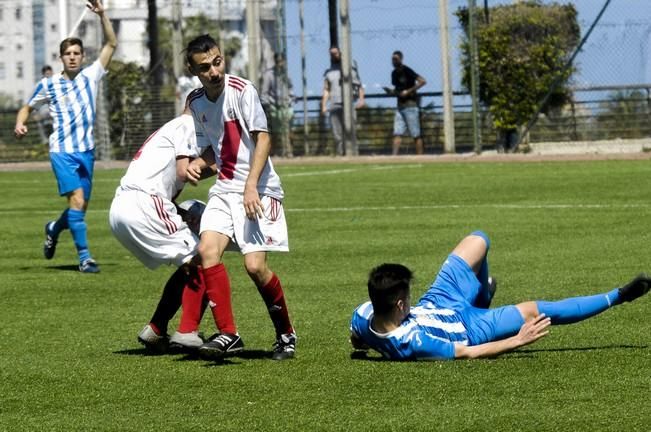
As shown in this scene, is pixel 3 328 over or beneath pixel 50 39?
beneath

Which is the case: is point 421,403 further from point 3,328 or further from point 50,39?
point 50,39

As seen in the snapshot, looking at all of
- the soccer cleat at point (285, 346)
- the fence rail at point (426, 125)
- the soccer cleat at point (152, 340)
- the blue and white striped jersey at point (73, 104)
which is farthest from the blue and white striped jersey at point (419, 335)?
the fence rail at point (426, 125)

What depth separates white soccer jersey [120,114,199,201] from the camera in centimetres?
873

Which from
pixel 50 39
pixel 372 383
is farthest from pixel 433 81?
pixel 372 383

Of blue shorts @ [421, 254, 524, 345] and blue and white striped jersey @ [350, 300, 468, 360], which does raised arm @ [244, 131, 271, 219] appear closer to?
blue and white striped jersey @ [350, 300, 468, 360]

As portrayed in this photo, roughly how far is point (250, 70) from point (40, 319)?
21.9 metres

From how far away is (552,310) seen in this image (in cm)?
816

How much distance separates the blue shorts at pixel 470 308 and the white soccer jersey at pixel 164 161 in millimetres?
1628

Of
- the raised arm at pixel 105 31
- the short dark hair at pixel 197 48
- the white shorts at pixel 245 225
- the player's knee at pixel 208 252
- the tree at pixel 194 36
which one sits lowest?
the player's knee at pixel 208 252

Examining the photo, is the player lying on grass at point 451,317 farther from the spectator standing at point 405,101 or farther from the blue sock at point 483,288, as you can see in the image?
the spectator standing at point 405,101

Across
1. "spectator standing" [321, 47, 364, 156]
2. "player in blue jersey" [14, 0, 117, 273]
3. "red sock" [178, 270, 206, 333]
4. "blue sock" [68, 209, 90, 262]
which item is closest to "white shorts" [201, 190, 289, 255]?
"red sock" [178, 270, 206, 333]

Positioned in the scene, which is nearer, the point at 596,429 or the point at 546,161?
Answer: the point at 596,429

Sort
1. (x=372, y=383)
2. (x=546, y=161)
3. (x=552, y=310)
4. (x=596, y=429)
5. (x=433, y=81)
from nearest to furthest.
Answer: (x=596, y=429)
(x=372, y=383)
(x=552, y=310)
(x=546, y=161)
(x=433, y=81)

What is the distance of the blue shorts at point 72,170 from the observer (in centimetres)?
1383
